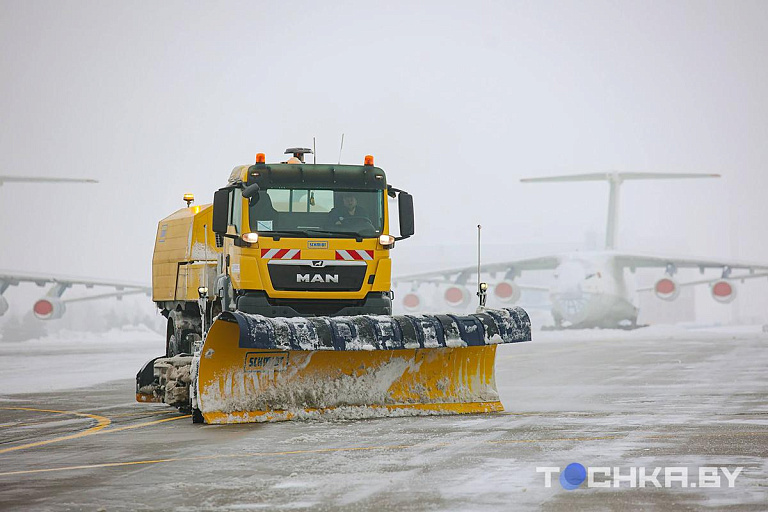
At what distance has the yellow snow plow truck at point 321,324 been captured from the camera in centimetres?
1124

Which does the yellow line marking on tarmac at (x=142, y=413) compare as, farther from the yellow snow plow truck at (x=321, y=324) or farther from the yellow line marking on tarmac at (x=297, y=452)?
the yellow line marking on tarmac at (x=297, y=452)

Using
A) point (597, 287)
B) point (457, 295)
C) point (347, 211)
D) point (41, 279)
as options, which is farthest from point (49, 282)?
point (347, 211)

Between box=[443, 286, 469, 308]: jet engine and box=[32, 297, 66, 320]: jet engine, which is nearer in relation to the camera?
box=[32, 297, 66, 320]: jet engine

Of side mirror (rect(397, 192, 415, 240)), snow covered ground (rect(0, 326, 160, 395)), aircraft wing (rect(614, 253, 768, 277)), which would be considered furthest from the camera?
aircraft wing (rect(614, 253, 768, 277))

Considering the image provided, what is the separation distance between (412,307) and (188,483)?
4522 cm

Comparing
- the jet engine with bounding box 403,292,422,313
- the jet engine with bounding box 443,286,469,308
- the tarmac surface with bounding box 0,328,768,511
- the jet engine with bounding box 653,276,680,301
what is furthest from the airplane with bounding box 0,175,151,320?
the tarmac surface with bounding box 0,328,768,511

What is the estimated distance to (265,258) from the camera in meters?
12.0

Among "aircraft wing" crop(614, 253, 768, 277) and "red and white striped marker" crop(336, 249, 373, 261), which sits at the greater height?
"aircraft wing" crop(614, 253, 768, 277)

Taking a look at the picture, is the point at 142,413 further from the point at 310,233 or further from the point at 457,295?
the point at 457,295

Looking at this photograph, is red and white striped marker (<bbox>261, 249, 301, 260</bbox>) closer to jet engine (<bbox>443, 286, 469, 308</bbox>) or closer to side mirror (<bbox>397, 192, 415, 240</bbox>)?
side mirror (<bbox>397, 192, 415, 240</bbox>)

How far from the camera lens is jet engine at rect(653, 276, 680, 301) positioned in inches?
1893

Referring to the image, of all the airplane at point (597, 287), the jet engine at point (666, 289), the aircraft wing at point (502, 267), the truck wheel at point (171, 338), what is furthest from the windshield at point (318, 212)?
the aircraft wing at point (502, 267)

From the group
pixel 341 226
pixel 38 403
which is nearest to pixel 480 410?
pixel 341 226

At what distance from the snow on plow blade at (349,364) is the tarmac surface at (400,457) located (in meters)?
0.35
